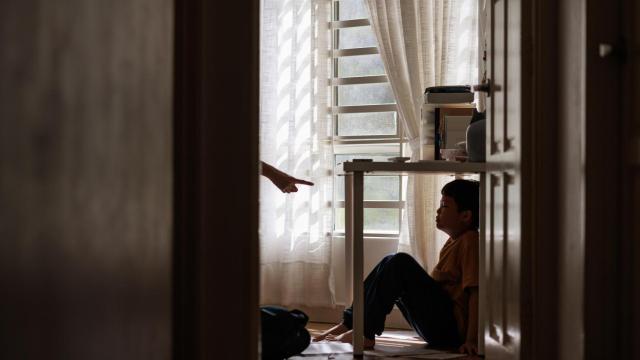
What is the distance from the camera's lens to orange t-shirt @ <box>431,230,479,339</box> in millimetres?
2314

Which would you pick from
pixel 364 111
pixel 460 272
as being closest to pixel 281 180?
pixel 460 272

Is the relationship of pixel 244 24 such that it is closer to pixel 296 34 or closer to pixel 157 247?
pixel 157 247

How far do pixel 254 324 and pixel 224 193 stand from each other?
17cm

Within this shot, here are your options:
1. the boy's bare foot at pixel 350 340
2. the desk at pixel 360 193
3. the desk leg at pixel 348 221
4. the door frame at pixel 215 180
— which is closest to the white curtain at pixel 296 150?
the desk leg at pixel 348 221

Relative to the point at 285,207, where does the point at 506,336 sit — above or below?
below

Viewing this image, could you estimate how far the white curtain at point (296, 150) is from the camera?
10.3 feet

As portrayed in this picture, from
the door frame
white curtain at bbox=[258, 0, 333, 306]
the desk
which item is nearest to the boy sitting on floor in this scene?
the desk

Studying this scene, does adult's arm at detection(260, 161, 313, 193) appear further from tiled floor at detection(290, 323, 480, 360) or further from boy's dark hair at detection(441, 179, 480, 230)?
boy's dark hair at detection(441, 179, 480, 230)

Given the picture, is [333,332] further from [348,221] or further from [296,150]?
[296,150]

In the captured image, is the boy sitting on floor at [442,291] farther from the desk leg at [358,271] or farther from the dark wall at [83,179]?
the dark wall at [83,179]

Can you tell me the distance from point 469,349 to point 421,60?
147 centimetres

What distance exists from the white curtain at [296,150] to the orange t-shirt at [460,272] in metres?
0.84

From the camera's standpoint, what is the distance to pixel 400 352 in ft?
7.55

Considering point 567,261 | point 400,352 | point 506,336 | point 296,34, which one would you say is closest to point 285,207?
point 296,34
